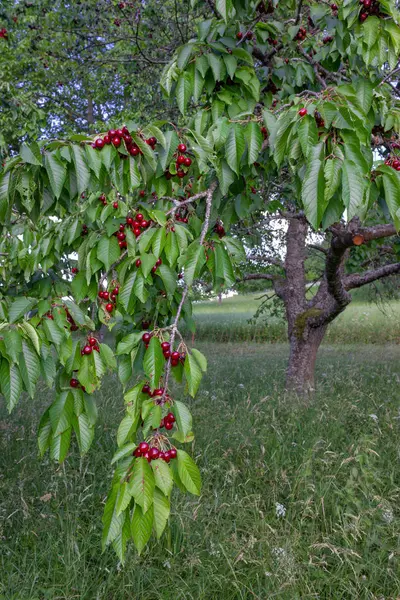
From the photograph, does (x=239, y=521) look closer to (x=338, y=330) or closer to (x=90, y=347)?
(x=90, y=347)

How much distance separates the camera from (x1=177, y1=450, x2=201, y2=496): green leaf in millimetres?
1593

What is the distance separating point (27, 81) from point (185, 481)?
380 inches

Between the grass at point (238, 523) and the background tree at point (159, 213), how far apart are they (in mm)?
1111

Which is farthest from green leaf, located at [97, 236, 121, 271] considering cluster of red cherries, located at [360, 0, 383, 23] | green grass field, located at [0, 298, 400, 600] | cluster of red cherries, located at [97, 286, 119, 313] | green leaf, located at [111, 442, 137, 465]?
green grass field, located at [0, 298, 400, 600]

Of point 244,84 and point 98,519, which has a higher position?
point 244,84

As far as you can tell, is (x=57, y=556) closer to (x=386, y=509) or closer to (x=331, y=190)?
(x=386, y=509)

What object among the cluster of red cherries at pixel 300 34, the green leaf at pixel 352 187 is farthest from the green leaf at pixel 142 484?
the cluster of red cherries at pixel 300 34

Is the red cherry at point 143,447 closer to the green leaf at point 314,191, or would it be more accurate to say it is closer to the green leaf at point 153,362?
the green leaf at point 153,362

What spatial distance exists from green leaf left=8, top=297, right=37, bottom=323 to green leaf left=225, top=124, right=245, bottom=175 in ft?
3.00

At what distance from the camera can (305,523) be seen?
3.14 meters

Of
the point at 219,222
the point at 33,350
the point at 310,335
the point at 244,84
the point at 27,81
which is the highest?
the point at 27,81

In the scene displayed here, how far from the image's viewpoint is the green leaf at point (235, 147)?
2.02m

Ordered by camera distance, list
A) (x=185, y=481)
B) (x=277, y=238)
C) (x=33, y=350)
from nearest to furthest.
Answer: (x=185, y=481) < (x=33, y=350) < (x=277, y=238)

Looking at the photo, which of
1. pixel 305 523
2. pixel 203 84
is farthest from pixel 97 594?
pixel 203 84
